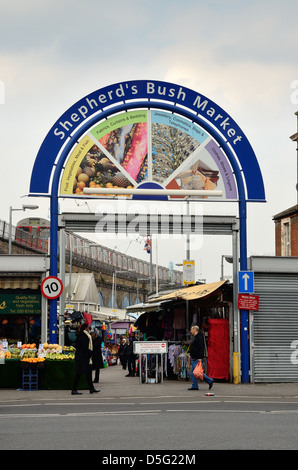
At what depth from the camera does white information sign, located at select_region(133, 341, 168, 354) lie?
26.1 meters

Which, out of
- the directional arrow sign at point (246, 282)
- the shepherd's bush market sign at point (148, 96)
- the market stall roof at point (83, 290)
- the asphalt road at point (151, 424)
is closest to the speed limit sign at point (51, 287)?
the shepherd's bush market sign at point (148, 96)

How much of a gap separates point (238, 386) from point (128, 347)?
1098cm

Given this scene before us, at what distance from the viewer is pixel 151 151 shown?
2691 centimetres

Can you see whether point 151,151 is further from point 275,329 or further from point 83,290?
point 83,290

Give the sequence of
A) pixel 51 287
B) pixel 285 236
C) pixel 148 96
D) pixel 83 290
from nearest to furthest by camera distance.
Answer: pixel 51 287
pixel 148 96
pixel 285 236
pixel 83 290

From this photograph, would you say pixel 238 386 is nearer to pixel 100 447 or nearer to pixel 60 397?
pixel 60 397

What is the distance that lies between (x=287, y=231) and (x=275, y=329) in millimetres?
29647

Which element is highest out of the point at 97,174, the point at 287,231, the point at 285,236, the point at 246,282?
the point at 287,231

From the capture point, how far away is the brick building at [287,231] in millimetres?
53500

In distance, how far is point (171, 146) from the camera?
27031 millimetres

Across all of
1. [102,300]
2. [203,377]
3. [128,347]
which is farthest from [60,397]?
[102,300]

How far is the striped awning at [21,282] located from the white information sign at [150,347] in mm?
3991

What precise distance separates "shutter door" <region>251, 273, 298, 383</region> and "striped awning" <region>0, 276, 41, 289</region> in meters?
7.19

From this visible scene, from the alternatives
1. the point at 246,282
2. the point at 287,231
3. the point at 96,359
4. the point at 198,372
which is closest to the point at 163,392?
the point at 198,372
